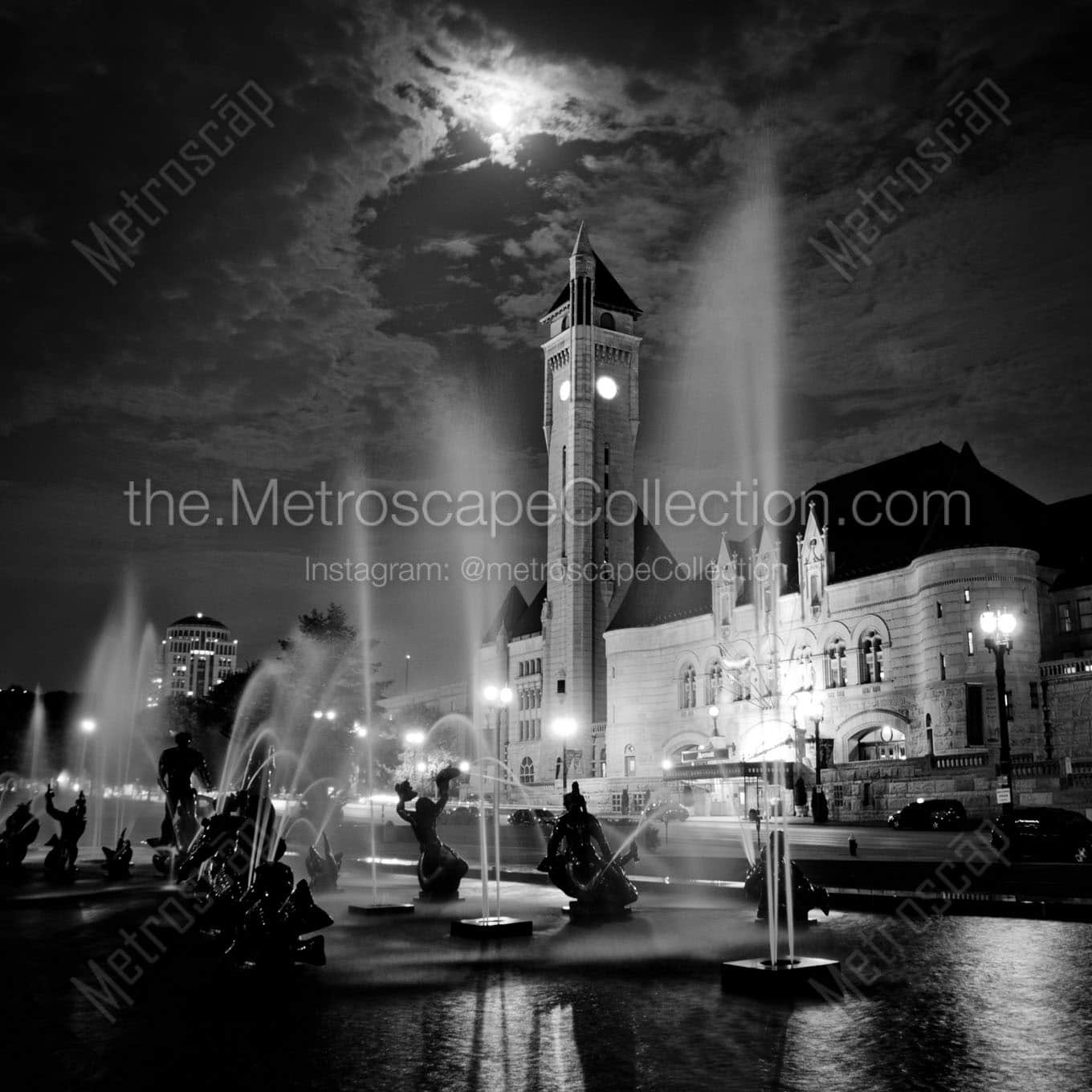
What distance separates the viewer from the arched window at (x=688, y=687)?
238 feet

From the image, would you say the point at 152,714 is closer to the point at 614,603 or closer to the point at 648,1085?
the point at 614,603

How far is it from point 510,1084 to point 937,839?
27.2 meters

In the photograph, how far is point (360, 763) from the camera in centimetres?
6462

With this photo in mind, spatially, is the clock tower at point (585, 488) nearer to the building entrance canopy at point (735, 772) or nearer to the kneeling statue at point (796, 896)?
the building entrance canopy at point (735, 772)

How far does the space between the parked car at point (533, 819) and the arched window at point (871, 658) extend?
2047 cm

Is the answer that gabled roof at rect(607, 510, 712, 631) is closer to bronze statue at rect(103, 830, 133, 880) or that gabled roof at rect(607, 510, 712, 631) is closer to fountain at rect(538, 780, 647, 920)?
bronze statue at rect(103, 830, 133, 880)

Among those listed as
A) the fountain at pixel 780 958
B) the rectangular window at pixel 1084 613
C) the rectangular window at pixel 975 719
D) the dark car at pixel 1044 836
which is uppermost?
the rectangular window at pixel 1084 613

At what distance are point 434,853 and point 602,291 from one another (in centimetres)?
7483

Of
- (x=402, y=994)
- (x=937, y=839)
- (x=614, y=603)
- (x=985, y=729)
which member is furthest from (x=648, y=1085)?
(x=614, y=603)

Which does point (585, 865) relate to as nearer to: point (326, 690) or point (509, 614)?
point (326, 690)

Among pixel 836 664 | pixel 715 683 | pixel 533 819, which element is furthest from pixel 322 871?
pixel 715 683

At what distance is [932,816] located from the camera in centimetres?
3753

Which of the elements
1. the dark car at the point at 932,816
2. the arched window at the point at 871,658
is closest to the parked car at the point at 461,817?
the dark car at the point at 932,816

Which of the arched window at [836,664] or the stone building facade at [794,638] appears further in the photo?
the arched window at [836,664]
